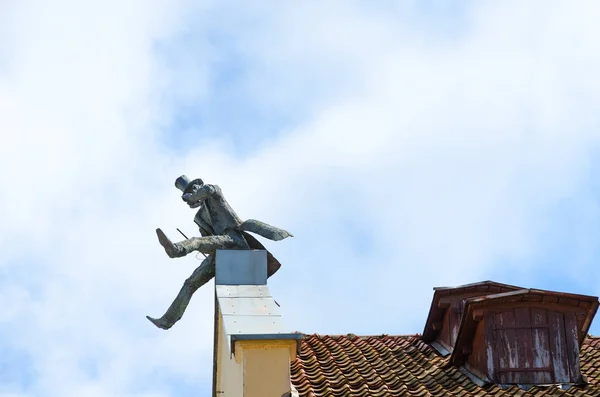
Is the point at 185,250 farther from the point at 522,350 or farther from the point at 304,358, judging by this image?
the point at 522,350

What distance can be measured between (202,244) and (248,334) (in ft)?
6.75

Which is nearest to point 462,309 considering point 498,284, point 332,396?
point 498,284

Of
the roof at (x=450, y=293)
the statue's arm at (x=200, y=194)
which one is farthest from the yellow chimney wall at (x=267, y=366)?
the roof at (x=450, y=293)

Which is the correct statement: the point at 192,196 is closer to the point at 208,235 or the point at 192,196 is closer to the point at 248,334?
the point at 208,235

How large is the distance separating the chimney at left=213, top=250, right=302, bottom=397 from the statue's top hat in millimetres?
1062

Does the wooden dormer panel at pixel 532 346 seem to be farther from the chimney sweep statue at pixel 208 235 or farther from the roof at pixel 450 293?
the chimney sweep statue at pixel 208 235

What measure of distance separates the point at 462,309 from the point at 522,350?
150cm

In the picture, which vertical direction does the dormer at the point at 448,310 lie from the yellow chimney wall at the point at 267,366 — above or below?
above

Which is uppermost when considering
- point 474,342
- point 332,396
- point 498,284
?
point 498,284

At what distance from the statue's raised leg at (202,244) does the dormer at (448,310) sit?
105 inches

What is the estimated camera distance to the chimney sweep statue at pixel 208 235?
1319 cm

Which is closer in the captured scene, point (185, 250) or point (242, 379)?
→ point (242, 379)

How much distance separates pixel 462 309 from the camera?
1417 centimetres

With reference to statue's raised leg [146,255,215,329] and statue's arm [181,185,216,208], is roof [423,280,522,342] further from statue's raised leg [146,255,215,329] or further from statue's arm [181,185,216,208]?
statue's arm [181,185,216,208]
